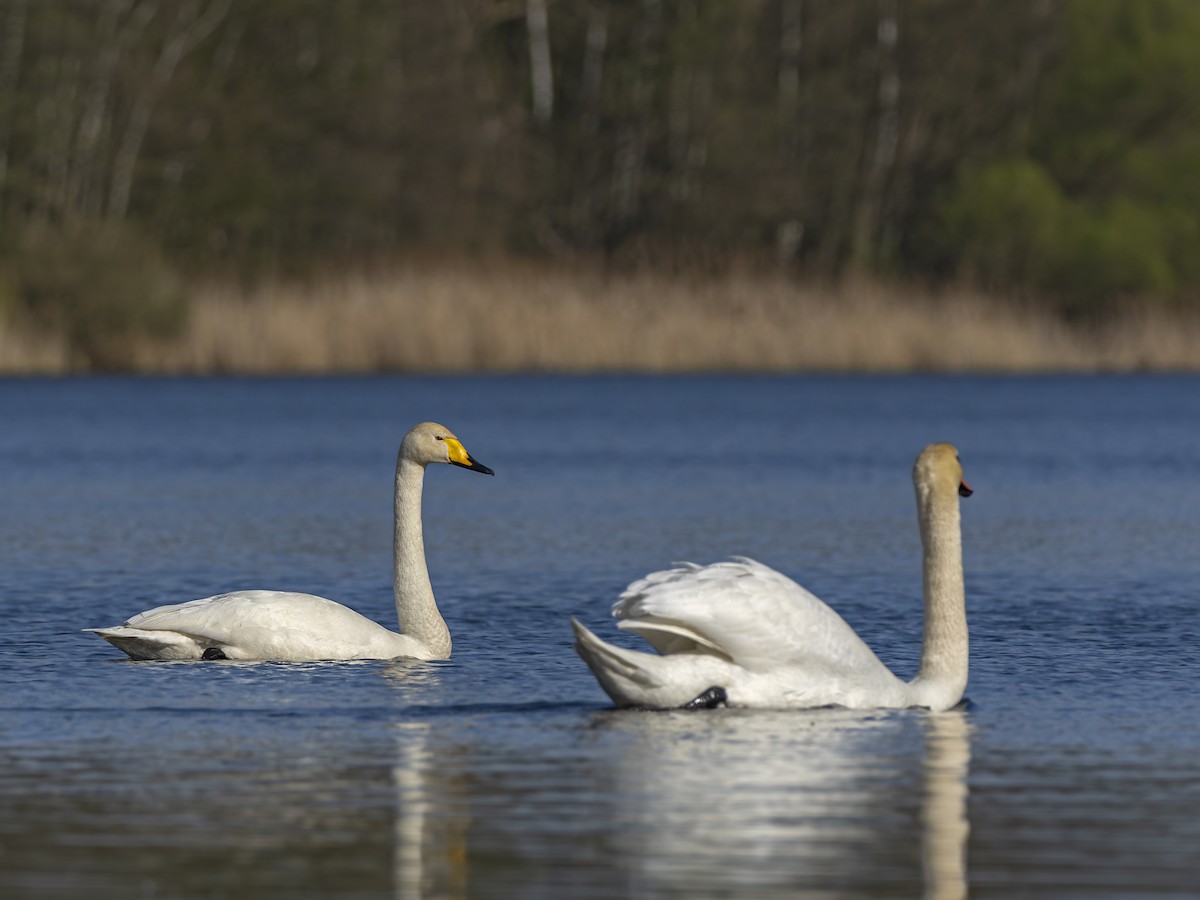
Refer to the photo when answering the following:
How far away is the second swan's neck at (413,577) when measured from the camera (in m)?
11.0

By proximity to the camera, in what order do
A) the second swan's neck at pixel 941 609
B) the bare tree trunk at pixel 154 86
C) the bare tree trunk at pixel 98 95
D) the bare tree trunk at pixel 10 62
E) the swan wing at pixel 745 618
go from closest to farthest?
1. the swan wing at pixel 745 618
2. the second swan's neck at pixel 941 609
3. the bare tree trunk at pixel 10 62
4. the bare tree trunk at pixel 98 95
5. the bare tree trunk at pixel 154 86

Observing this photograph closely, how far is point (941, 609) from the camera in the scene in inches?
378

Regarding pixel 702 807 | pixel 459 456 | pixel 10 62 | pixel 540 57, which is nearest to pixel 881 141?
pixel 540 57

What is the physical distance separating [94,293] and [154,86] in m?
9.12

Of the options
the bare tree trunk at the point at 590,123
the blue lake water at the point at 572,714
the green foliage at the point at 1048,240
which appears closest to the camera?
the blue lake water at the point at 572,714

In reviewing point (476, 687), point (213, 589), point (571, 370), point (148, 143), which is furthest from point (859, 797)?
point (148, 143)

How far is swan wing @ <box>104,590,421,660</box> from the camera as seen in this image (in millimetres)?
10602

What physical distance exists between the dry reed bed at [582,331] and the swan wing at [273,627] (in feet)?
83.6

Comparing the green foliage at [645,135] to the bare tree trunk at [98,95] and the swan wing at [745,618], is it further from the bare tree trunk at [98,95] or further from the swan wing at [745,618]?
the swan wing at [745,618]

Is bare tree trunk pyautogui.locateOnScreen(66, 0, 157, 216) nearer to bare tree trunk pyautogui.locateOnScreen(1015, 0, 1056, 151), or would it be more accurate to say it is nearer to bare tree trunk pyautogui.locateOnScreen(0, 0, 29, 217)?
bare tree trunk pyautogui.locateOnScreen(0, 0, 29, 217)

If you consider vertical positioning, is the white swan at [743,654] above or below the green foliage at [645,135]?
below

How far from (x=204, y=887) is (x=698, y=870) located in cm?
127

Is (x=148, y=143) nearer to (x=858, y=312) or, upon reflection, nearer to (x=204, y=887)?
(x=858, y=312)

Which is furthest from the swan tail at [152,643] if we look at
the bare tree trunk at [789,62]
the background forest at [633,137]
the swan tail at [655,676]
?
the bare tree trunk at [789,62]
